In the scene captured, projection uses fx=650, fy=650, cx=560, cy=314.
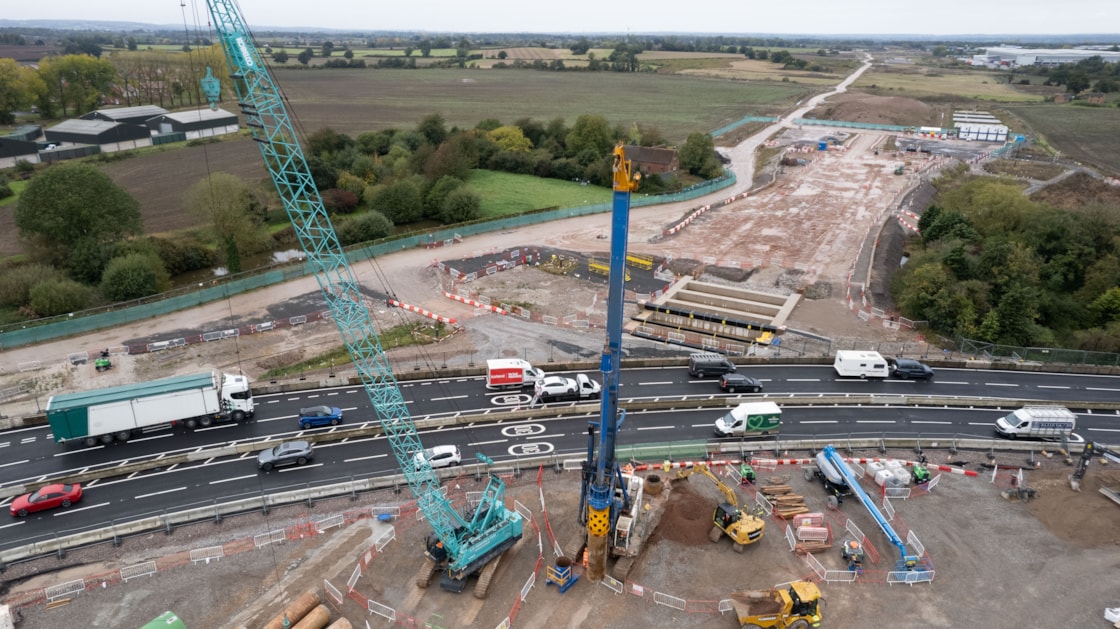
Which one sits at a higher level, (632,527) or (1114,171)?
(1114,171)

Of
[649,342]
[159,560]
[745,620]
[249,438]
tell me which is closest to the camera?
[745,620]

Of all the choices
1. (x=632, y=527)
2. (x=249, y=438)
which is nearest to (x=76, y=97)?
(x=249, y=438)

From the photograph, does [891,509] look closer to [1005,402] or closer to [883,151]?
[1005,402]

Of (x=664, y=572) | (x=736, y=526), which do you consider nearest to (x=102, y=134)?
(x=664, y=572)

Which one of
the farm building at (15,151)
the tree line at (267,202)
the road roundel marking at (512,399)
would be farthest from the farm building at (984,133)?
the farm building at (15,151)

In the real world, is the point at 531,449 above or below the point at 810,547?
below

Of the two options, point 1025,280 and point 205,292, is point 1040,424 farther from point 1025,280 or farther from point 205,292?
point 205,292
